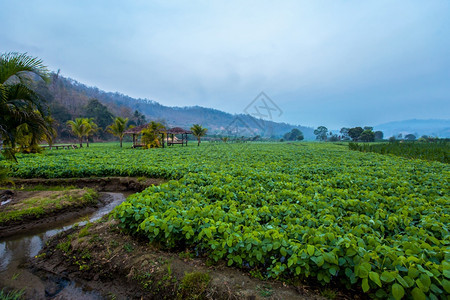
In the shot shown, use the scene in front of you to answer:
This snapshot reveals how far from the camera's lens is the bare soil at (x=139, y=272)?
2.71 metres

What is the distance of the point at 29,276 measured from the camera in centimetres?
358

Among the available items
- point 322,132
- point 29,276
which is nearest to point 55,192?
point 29,276

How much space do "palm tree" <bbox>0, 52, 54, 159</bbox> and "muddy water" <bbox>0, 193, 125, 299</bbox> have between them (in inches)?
92.8

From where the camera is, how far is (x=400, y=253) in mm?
2480

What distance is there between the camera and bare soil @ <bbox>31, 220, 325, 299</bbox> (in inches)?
107

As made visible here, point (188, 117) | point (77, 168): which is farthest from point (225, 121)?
point (77, 168)

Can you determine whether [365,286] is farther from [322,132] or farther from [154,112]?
[154,112]

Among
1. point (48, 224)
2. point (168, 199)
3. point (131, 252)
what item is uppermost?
point (168, 199)

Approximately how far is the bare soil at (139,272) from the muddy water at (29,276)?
0.43 ft

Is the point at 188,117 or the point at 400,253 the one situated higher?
the point at 188,117

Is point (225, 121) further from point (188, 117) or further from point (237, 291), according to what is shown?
point (237, 291)

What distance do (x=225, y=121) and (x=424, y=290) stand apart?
515ft

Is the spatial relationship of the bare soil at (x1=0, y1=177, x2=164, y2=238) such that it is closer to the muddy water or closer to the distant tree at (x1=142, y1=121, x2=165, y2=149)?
→ the muddy water

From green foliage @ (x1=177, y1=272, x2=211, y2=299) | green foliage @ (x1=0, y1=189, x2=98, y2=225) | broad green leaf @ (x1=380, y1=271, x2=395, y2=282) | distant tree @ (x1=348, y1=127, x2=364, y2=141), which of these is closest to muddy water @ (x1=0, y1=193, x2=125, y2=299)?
green foliage @ (x1=0, y1=189, x2=98, y2=225)
